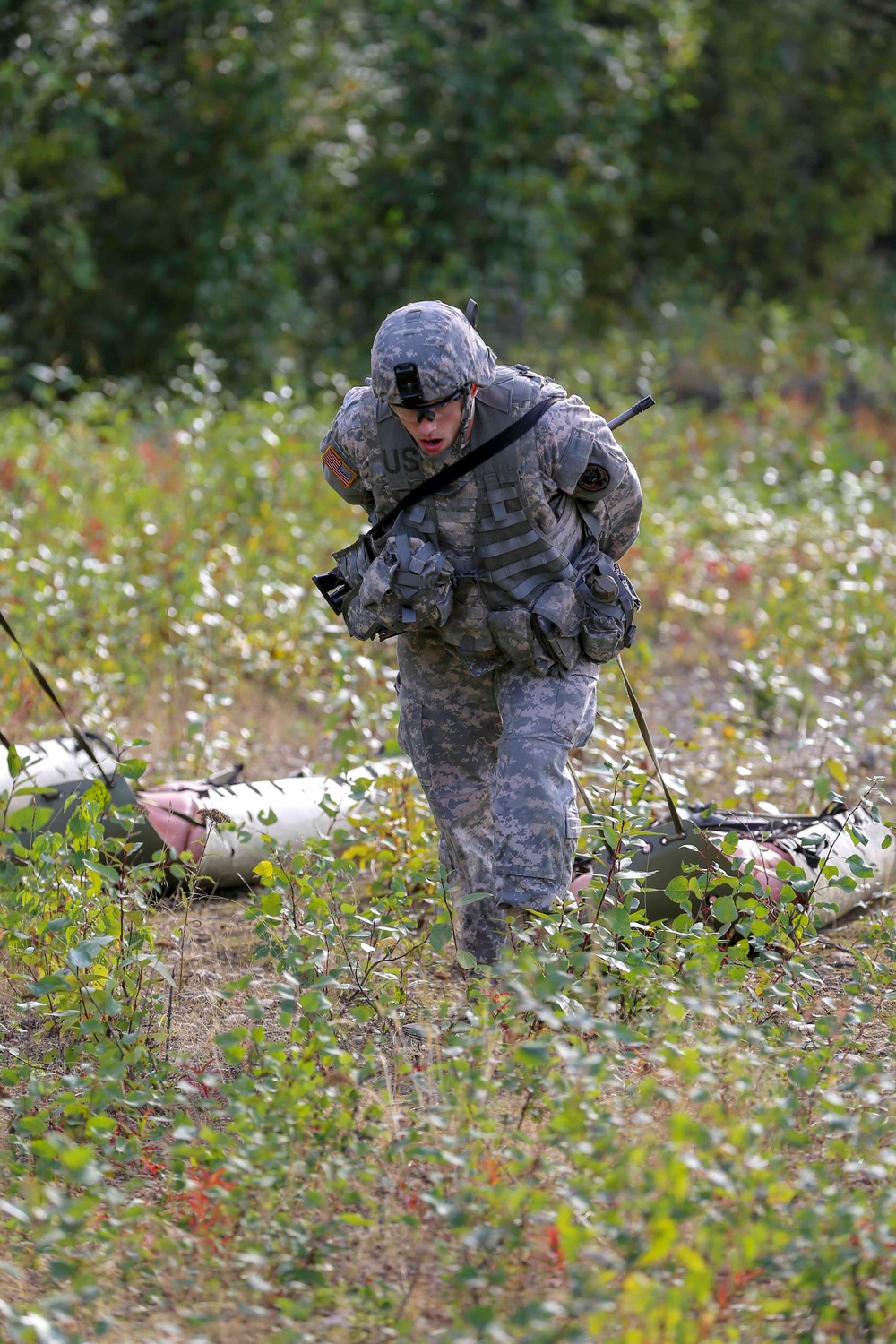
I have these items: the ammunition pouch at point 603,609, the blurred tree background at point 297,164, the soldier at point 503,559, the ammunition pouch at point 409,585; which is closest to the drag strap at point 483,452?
the soldier at point 503,559

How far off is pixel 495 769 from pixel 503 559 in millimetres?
522

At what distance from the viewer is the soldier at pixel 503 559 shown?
3531 mm

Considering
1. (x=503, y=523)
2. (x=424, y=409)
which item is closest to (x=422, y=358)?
(x=424, y=409)

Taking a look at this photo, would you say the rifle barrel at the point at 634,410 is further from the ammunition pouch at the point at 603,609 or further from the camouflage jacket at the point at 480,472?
the ammunition pouch at the point at 603,609

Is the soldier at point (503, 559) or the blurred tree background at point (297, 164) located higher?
the soldier at point (503, 559)

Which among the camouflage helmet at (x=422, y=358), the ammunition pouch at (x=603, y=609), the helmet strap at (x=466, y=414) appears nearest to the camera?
the camouflage helmet at (x=422, y=358)

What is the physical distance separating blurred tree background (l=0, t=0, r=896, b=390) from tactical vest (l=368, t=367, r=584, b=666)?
925 cm

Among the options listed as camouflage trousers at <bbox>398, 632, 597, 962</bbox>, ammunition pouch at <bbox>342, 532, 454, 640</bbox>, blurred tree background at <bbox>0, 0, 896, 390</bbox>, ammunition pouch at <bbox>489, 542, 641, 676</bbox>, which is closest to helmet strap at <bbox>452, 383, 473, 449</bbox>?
ammunition pouch at <bbox>342, 532, 454, 640</bbox>

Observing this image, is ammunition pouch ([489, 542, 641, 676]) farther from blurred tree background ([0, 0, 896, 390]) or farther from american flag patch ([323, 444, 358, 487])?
blurred tree background ([0, 0, 896, 390])

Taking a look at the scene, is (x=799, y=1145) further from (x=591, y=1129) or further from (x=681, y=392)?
(x=681, y=392)

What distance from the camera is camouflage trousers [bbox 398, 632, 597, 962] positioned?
3.56 m

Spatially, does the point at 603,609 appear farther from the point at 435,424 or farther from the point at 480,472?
the point at 435,424

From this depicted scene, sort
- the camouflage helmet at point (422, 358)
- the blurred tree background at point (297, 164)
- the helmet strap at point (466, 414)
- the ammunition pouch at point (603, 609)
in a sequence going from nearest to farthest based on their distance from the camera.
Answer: the camouflage helmet at point (422, 358) < the helmet strap at point (466, 414) < the ammunition pouch at point (603, 609) < the blurred tree background at point (297, 164)

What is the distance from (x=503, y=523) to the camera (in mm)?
3623
